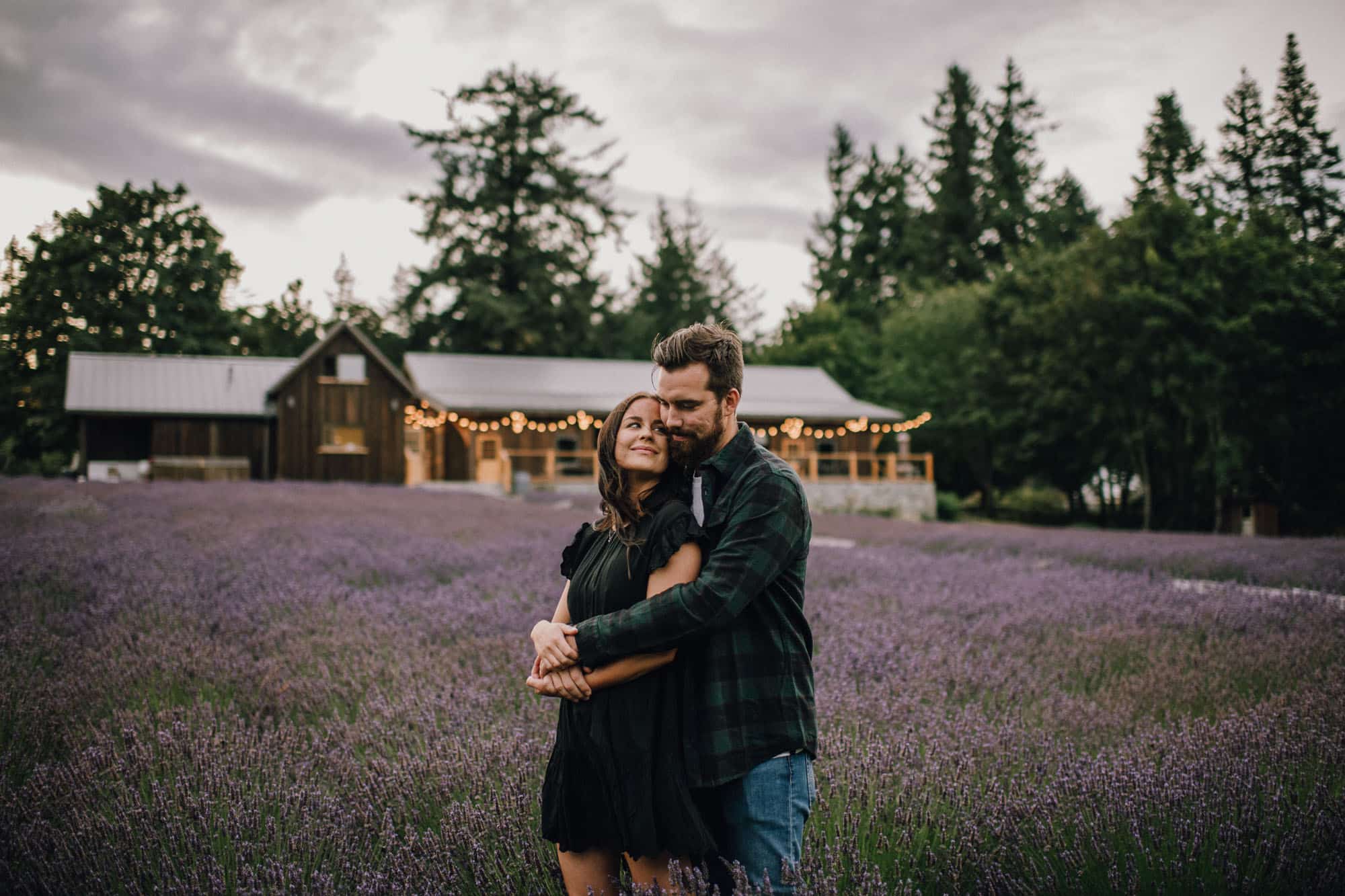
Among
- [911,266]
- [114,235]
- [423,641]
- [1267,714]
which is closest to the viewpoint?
[1267,714]

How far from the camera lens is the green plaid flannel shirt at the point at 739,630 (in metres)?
1.61

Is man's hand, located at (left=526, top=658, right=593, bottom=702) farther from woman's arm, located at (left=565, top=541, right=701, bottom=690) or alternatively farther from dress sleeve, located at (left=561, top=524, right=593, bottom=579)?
dress sleeve, located at (left=561, top=524, right=593, bottom=579)

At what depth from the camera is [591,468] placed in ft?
86.4

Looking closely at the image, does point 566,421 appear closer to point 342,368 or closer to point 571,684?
point 342,368

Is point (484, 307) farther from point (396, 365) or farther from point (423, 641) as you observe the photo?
point (423, 641)

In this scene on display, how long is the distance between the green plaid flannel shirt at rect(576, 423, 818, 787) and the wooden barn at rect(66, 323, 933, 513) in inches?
913

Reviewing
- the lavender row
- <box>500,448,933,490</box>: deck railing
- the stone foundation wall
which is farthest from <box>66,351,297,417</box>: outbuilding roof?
the lavender row

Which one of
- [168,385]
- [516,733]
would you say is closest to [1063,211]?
[168,385]

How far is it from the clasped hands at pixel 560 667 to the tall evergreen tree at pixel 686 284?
1763 inches

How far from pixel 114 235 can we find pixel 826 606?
49.8m

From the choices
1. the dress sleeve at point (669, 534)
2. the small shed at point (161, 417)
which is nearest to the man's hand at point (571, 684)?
the dress sleeve at point (669, 534)

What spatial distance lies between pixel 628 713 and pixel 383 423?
91.8 feet

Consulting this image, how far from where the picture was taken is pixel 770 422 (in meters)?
28.3

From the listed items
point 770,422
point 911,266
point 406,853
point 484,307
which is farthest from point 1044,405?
point 406,853
